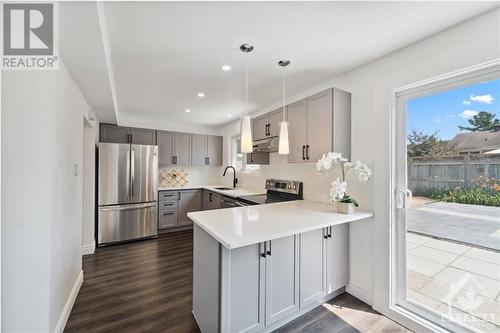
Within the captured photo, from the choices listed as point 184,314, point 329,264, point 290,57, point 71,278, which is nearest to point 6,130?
point 71,278

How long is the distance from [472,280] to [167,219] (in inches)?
173

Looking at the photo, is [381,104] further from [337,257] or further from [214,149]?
[214,149]

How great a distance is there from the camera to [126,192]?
3719mm

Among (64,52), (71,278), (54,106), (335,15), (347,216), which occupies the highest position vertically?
(335,15)

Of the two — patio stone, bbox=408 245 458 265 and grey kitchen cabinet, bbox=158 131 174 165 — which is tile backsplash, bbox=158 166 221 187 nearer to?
grey kitchen cabinet, bbox=158 131 174 165

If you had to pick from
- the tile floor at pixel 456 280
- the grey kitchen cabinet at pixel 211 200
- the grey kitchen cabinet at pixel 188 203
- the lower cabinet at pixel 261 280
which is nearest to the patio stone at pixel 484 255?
the tile floor at pixel 456 280

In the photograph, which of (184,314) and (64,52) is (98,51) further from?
(184,314)

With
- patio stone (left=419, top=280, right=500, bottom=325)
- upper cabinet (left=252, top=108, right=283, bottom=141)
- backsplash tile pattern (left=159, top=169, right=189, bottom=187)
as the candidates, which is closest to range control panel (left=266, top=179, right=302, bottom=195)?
upper cabinet (left=252, top=108, right=283, bottom=141)

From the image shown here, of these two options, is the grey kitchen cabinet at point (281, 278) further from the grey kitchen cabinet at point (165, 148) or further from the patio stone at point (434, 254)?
the grey kitchen cabinet at point (165, 148)

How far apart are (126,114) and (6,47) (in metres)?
3.16

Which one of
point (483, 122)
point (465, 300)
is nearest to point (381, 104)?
point (483, 122)

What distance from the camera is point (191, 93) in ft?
9.98

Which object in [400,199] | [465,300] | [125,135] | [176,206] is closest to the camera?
[465,300]

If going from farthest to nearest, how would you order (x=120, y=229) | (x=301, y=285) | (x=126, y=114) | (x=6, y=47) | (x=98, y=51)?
(x=126, y=114), (x=120, y=229), (x=301, y=285), (x=98, y=51), (x=6, y=47)
